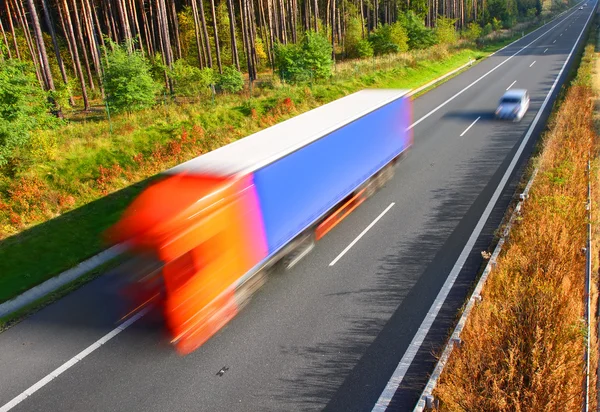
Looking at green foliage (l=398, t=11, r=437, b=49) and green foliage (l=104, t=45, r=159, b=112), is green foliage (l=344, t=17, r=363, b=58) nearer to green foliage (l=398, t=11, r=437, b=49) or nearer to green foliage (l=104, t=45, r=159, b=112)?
green foliage (l=398, t=11, r=437, b=49)

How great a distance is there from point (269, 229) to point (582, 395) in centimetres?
598

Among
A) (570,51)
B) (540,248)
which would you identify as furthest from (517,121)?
(570,51)

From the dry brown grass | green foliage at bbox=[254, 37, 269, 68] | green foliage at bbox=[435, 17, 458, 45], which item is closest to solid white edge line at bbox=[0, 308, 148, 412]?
the dry brown grass

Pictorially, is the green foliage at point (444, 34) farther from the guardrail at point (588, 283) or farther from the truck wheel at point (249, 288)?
the truck wheel at point (249, 288)

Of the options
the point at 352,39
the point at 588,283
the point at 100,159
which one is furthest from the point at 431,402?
the point at 352,39

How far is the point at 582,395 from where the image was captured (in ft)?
20.4

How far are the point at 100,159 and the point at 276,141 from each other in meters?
10.1

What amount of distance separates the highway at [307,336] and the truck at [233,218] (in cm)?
55

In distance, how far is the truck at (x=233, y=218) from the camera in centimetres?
749

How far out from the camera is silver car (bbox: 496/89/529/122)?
22203 mm

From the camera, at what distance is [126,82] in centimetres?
2145

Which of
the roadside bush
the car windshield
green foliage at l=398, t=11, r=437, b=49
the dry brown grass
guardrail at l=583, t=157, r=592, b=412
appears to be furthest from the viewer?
the roadside bush

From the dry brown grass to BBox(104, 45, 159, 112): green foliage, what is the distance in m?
18.4

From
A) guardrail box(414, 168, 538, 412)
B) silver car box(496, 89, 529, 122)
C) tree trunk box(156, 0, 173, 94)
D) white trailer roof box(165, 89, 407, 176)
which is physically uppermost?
tree trunk box(156, 0, 173, 94)
